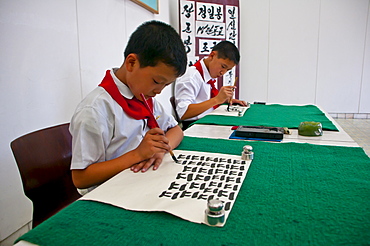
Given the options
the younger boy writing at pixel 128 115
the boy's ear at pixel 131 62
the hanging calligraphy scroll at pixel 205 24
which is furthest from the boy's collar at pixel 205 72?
the hanging calligraphy scroll at pixel 205 24

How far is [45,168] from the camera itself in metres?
0.83

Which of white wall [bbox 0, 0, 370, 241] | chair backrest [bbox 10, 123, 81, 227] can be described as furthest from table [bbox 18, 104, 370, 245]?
white wall [bbox 0, 0, 370, 241]

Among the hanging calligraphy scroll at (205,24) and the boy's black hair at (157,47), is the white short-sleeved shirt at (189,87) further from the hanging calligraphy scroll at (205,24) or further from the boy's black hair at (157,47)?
the hanging calligraphy scroll at (205,24)

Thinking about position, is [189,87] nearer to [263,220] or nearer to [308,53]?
[263,220]

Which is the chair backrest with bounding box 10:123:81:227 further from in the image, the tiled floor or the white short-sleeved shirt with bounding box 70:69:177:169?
the tiled floor

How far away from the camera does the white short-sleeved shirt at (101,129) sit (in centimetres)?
73

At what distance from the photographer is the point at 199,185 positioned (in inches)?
23.7

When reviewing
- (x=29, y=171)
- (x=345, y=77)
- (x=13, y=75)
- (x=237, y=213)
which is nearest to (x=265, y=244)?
(x=237, y=213)

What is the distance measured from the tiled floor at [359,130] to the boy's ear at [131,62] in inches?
106

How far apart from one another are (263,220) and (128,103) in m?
0.59

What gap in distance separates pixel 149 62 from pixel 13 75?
75 centimetres

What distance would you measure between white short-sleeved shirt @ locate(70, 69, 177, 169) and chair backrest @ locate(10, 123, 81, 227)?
157 mm

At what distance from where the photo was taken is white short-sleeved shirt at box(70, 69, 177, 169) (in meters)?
0.73

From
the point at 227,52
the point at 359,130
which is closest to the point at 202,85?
the point at 227,52
